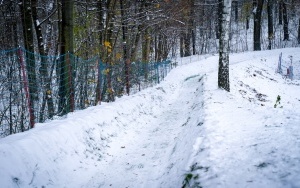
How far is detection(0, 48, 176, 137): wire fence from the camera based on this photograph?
21.0 feet

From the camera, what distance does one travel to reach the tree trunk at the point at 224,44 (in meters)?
9.15

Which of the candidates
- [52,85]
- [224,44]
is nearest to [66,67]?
[52,85]

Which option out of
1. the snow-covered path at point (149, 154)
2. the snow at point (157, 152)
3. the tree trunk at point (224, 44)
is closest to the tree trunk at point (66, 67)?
the snow at point (157, 152)

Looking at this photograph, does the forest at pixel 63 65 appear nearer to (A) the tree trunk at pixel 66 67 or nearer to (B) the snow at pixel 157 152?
(A) the tree trunk at pixel 66 67

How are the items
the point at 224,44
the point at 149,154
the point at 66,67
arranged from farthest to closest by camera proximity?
1. the point at 224,44
2. the point at 66,67
3. the point at 149,154

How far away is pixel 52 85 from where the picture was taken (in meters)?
9.45

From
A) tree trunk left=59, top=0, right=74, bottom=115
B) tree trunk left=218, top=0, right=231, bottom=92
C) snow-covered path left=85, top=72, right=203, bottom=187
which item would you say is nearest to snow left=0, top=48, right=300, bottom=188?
snow-covered path left=85, top=72, right=203, bottom=187

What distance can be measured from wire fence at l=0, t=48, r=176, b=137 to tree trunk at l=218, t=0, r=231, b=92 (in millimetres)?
4628

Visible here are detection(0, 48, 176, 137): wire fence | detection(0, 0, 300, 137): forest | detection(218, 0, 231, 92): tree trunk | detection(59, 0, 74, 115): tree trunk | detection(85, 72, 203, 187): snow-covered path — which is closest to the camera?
detection(85, 72, 203, 187): snow-covered path

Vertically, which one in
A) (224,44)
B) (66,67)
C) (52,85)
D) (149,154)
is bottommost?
(149,154)

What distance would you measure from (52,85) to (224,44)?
732 cm

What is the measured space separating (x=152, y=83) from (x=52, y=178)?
481 inches

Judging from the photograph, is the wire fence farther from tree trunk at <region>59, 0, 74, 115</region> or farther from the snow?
the snow

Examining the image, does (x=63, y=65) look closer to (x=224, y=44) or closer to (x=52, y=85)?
(x=52, y=85)
